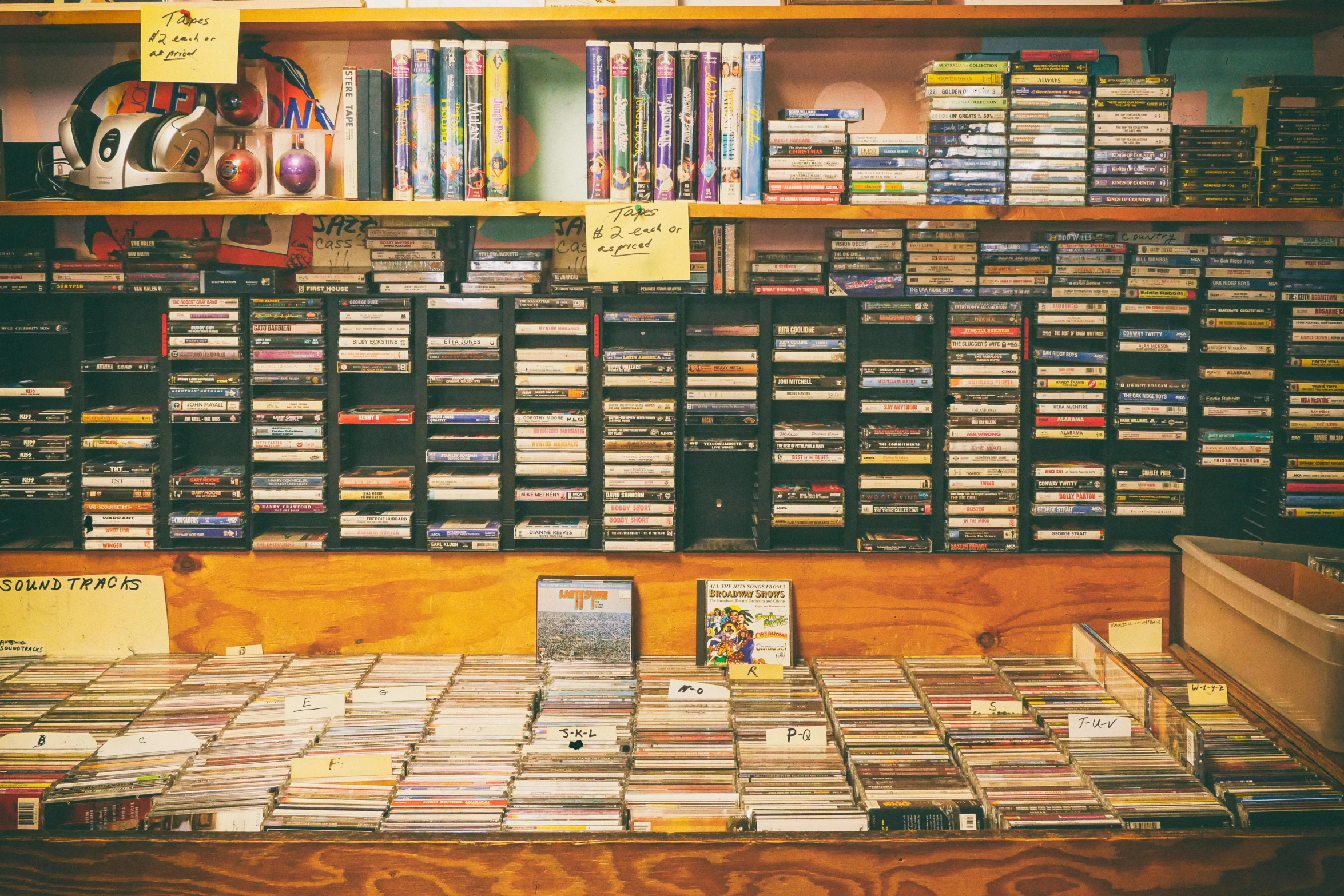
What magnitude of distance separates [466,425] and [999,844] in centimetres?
186

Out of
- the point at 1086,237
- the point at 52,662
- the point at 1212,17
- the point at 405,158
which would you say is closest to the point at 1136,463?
the point at 1086,237

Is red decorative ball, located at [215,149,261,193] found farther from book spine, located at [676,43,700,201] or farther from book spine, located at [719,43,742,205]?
book spine, located at [719,43,742,205]

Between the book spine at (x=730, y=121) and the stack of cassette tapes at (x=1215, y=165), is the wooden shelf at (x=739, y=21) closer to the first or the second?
the book spine at (x=730, y=121)

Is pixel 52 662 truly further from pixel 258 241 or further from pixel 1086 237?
pixel 1086 237

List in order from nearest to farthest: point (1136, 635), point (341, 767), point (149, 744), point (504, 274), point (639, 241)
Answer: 1. point (341, 767)
2. point (149, 744)
3. point (639, 241)
4. point (504, 274)
5. point (1136, 635)

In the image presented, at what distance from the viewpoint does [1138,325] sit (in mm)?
3164

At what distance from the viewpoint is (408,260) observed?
2.98 meters

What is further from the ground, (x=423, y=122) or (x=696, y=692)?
(x=423, y=122)

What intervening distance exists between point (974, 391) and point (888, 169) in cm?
69

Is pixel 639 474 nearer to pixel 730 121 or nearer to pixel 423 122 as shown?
pixel 730 121

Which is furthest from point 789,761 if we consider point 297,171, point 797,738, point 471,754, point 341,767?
point 297,171

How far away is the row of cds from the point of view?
229cm

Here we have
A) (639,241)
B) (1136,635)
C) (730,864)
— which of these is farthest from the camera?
(1136,635)

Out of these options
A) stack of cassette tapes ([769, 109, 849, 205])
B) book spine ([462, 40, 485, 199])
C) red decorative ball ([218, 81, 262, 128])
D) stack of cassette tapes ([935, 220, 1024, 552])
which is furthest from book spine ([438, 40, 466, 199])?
stack of cassette tapes ([935, 220, 1024, 552])
